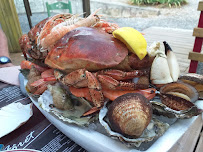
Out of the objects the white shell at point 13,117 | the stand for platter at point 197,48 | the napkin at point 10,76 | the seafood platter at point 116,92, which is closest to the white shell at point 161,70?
the seafood platter at point 116,92

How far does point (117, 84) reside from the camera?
426 mm

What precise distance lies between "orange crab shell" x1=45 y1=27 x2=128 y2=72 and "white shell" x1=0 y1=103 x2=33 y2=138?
0.17m

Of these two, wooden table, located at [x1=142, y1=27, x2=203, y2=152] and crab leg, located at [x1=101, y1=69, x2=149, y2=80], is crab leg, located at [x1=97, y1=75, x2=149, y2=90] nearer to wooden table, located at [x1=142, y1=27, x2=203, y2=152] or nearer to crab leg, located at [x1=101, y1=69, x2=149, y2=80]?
crab leg, located at [x1=101, y1=69, x2=149, y2=80]

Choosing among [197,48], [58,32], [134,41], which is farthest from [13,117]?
[197,48]

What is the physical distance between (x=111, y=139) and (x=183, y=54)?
5.05ft

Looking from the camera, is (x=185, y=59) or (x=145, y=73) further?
(x=185, y=59)

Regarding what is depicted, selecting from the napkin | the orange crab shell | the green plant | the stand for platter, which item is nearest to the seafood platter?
the orange crab shell

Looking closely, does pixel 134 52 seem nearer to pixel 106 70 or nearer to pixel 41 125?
pixel 106 70

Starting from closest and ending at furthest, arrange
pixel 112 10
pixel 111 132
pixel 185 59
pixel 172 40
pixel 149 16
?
pixel 111 132 < pixel 185 59 < pixel 172 40 < pixel 149 16 < pixel 112 10

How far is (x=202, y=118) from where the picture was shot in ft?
1.36

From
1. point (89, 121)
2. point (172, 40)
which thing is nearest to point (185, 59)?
point (172, 40)

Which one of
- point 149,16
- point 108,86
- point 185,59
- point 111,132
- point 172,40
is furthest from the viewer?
point 149,16

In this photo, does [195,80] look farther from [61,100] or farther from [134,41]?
[61,100]

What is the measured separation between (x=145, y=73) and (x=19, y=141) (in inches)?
14.5
